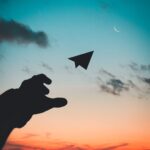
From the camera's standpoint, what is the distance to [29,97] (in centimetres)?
545

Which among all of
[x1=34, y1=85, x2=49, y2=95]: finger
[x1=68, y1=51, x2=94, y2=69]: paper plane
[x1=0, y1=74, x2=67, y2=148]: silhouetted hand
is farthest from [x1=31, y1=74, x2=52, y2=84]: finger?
[x1=68, y1=51, x2=94, y2=69]: paper plane

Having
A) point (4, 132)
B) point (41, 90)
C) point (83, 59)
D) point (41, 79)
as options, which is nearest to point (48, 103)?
point (41, 90)

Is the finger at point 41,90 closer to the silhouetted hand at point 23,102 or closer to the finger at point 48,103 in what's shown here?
the silhouetted hand at point 23,102

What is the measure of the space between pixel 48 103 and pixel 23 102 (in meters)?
0.63

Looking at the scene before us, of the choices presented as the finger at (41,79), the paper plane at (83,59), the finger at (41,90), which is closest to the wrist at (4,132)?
the finger at (41,90)

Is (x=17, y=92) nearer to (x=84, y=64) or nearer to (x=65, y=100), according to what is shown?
(x=65, y=100)

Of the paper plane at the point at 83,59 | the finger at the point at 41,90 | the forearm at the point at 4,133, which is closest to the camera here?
the forearm at the point at 4,133

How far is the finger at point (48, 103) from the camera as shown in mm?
5721

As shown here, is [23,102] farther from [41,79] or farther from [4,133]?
[4,133]

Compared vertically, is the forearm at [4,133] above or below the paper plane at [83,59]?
below

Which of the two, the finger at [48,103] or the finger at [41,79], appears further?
the finger at [48,103]

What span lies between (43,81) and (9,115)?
1.14 metres

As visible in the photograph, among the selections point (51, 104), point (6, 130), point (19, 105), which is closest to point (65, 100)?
point (51, 104)

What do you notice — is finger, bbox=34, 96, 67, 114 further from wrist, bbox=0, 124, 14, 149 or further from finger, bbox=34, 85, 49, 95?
wrist, bbox=0, 124, 14, 149
